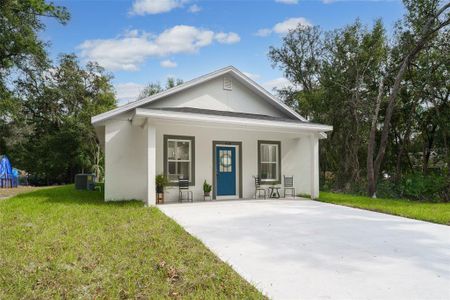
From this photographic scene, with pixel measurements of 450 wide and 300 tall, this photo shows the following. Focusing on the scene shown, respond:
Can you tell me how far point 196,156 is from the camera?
11453 millimetres

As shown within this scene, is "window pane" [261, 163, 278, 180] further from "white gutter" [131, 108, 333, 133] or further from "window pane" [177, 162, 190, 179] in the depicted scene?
"window pane" [177, 162, 190, 179]

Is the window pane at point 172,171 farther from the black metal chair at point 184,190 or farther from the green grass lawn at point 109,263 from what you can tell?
the green grass lawn at point 109,263

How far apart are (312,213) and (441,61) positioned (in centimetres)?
1282

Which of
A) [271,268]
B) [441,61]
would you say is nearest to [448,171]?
[441,61]

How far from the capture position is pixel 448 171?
610 inches

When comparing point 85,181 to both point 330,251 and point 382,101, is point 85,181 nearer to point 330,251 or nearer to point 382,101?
point 330,251

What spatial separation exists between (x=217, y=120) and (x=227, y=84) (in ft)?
9.45

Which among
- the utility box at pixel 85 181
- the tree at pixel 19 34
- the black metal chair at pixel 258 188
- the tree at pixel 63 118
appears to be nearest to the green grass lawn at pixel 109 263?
the black metal chair at pixel 258 188

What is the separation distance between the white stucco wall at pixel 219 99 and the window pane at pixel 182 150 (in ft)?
4.86

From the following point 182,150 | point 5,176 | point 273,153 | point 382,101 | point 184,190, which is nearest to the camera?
point 184,190

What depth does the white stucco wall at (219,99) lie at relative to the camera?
11.7m

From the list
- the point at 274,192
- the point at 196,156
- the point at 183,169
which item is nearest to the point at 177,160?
the point at 183,169

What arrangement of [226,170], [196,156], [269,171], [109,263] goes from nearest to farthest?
[109,263] < [196,156] < [226,170] < [269,171]

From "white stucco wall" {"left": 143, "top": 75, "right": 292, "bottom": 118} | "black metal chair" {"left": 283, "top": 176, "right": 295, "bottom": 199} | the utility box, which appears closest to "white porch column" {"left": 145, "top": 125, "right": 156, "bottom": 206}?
"white stucco wall" {"left": 143, "top": 75, "right": 292, "bottom": 118}
